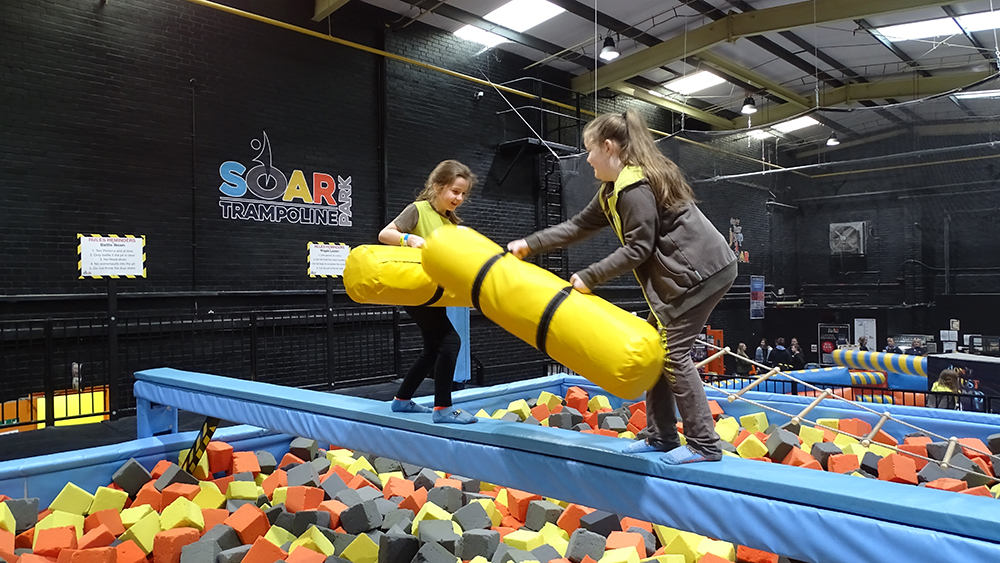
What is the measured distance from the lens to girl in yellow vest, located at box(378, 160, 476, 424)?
2.36 m

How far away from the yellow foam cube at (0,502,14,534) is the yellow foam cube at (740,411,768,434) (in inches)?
149

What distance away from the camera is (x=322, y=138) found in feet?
24.0

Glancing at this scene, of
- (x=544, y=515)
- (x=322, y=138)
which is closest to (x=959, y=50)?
(x=322, y=138)

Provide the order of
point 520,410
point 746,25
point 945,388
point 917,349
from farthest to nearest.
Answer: point 746,25
point 917,349
point 945,388
point 520,410

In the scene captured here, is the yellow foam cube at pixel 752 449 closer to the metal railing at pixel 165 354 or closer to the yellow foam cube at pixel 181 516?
the yellow foam cube at pixel 181 516

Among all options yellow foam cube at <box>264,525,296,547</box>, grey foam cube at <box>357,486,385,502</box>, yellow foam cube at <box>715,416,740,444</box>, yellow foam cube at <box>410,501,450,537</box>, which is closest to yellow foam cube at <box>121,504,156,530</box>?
yellow foam cube at <box>264,525,296,547</box>

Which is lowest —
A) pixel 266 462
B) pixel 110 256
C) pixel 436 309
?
pixel 266 462

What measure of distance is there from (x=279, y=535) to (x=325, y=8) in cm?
621

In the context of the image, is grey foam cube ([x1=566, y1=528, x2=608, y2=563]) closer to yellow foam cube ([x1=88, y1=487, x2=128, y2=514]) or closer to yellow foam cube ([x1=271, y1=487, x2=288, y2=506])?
yellow foam cube ([x1=271, y1=487, x2=288, y2=506])

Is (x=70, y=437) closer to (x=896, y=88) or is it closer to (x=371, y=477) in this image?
(x=371, y=477)

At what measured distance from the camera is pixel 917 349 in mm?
5754

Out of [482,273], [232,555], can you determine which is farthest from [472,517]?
[482,273]

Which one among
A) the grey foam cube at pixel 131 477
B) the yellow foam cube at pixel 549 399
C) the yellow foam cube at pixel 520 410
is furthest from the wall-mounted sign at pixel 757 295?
the grey foam cube at pixel 131 477

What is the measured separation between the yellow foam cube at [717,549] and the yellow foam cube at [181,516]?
2166 millimetres
